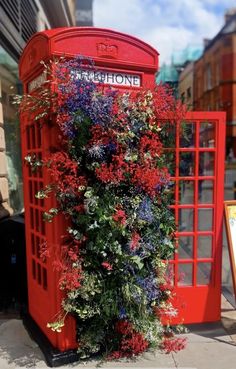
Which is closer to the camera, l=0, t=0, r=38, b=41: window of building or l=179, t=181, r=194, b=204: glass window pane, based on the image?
l=179, t=181, r=194, b=204: glass window pane

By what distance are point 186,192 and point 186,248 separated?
0.64m

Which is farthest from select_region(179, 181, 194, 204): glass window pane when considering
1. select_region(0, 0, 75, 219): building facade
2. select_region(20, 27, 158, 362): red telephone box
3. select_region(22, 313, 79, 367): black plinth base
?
select_region(0, 0, 75, 219): building facade

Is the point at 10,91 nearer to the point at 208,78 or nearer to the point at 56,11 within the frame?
the point at 56,11

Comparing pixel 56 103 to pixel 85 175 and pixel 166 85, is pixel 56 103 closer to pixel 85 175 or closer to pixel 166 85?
pixel 85 175

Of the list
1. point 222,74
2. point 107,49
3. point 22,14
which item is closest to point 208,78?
point 222,74

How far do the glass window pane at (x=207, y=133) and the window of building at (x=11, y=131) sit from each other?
278cm

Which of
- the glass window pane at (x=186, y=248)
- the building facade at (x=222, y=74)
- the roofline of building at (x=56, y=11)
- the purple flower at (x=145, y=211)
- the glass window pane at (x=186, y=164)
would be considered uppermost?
the building facade at (x=222, y=74)

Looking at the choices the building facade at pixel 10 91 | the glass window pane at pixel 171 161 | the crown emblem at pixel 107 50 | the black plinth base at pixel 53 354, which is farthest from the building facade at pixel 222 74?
the black plinth base at pixel 53 354

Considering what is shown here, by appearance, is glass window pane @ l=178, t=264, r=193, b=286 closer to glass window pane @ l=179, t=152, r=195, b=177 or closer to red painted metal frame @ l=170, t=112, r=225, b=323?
red painted metal frame @ l=170, t=112, r=225, b=323

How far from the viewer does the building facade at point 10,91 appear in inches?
205

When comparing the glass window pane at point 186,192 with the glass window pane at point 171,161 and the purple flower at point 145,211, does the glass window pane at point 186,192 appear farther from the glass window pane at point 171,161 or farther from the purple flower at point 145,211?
the purple flower at point 145,211

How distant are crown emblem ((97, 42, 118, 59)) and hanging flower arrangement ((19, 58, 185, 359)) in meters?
0.20

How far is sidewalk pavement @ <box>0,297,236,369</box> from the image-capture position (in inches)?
123

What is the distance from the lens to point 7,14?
17.7 feet
